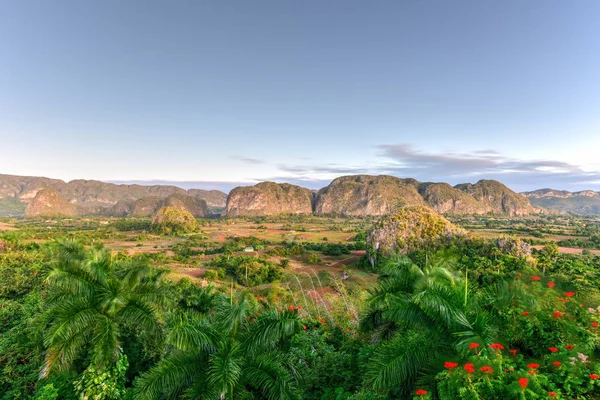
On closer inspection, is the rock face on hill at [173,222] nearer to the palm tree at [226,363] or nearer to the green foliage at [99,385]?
the green foliage at [99,385]

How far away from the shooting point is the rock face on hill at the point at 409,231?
4469 cm

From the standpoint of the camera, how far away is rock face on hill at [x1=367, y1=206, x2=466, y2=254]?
4469 centimetres

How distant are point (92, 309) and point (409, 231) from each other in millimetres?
44798

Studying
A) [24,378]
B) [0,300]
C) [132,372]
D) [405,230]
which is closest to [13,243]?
[0,300]

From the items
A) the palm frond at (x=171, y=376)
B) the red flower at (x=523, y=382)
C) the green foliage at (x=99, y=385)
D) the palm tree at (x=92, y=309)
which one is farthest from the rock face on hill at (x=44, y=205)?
the red flower at (x=523, y=382)

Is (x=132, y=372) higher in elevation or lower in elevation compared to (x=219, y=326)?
lower

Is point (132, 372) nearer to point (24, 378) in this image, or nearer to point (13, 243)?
point (24, 378)

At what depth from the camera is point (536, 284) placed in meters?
6.35

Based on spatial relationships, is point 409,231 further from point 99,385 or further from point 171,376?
point 99,385

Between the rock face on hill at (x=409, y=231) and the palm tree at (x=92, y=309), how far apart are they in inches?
1534

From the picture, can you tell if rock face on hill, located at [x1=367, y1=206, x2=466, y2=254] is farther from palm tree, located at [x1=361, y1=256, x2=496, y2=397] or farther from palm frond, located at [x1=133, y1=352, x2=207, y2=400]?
palm frond, located at [x1=133, y1=352, x2=207, y2=400]

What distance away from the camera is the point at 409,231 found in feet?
153

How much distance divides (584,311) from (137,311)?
10309 millimetres

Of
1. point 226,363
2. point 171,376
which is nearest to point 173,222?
point 171,376
